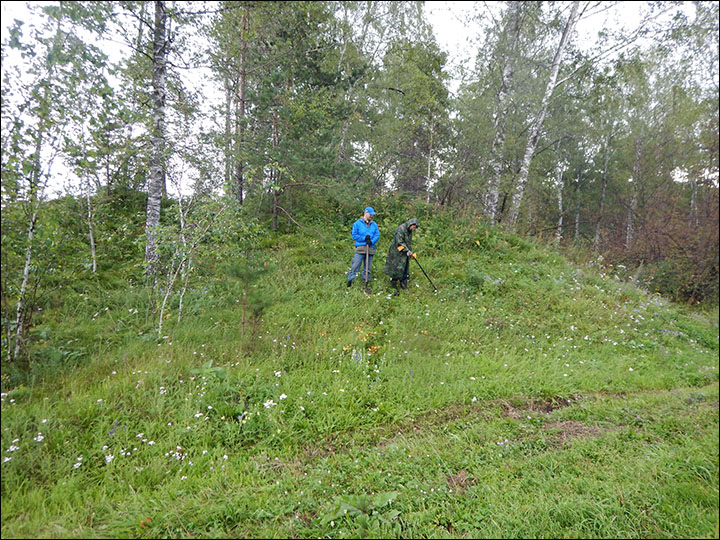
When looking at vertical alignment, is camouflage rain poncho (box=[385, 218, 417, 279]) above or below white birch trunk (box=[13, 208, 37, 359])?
above

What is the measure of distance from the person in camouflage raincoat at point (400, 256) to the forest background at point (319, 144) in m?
2.65

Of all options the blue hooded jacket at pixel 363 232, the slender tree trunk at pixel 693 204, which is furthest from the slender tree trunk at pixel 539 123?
the slender tree trunk at pixel 693 204

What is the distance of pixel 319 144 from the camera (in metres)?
9.22

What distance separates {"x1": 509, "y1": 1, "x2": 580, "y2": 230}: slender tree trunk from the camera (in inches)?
381

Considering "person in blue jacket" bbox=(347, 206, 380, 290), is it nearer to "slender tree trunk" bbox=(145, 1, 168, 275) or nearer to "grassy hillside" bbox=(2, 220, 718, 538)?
"grassy hillside" bbox=(2, 220, 718, 538)

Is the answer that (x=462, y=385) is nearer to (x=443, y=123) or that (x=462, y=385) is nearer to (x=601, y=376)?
(x=601, y=376)

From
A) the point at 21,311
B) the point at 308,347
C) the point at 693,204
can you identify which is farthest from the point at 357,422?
the point at 21,311

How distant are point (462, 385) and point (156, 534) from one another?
346 cm

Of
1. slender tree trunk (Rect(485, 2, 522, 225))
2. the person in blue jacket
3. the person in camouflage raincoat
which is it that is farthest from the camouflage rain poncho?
slender tree trunk (Rect(485, 2, 522, 225))

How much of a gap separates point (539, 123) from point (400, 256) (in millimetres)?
7815

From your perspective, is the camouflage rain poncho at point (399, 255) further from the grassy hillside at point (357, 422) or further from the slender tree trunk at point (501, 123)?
the slender tree trunk at point (501, 123)

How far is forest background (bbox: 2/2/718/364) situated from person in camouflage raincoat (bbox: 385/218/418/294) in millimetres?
2654

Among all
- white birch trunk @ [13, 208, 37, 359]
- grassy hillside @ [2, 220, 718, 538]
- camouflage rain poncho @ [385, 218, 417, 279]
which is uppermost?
camouflage rain poncho @ [385, 218, 417, 279]

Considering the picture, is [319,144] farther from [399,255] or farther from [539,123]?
[539,123]
